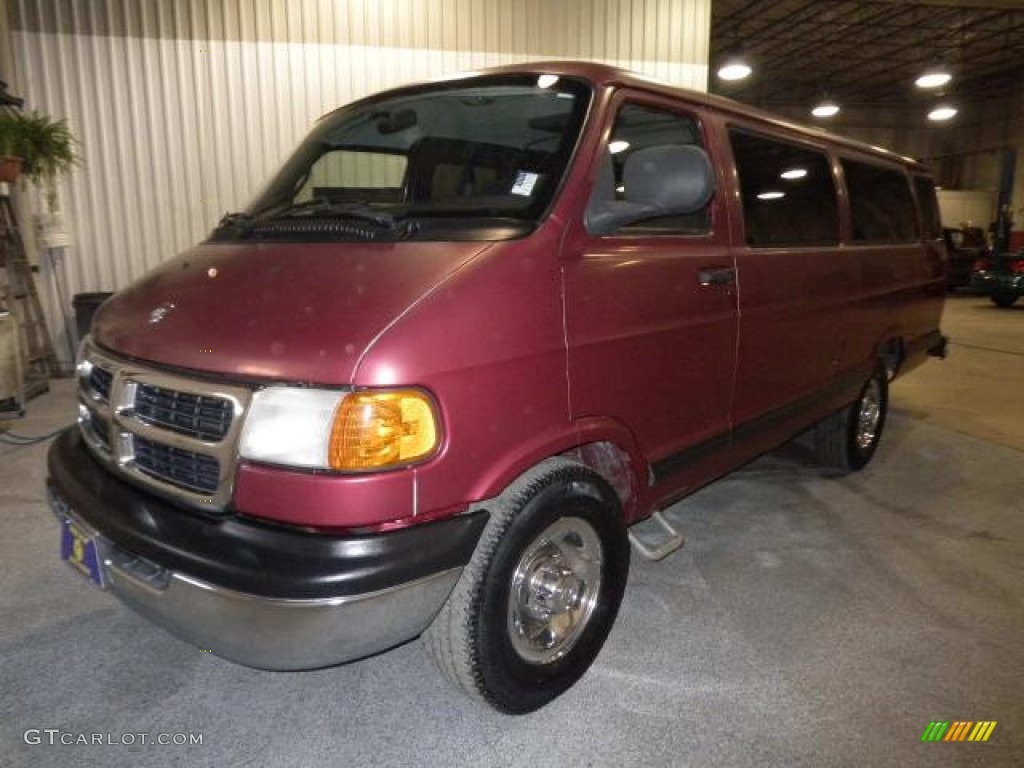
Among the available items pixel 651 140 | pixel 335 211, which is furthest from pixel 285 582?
pixel 651 140

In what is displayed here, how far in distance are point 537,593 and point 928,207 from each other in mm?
4927

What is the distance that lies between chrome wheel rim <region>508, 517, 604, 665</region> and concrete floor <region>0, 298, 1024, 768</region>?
212 mm

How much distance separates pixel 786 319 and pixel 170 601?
2760mm

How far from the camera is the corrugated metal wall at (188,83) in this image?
24.6 feet

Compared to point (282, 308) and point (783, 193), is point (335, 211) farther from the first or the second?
point (783, 193)

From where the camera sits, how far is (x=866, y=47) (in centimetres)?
1759

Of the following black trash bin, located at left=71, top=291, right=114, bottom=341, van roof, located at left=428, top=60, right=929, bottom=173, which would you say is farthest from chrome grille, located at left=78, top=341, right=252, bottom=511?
black trash bin, located at left=71, top=291, right=114, bottom=341

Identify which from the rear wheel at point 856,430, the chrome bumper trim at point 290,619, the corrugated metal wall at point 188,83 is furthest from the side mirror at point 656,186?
the corrugated metal wall at point 188,83

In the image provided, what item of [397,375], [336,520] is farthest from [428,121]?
[336,520]

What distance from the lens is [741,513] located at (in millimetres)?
4062

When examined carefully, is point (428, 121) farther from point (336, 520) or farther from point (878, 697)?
point (878, 697)

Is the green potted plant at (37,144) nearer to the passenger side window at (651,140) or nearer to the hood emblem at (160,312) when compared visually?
the hood emblem at (160,312)

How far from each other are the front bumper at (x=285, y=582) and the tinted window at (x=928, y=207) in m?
4.92

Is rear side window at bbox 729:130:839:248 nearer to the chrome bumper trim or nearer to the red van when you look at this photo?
the red van
